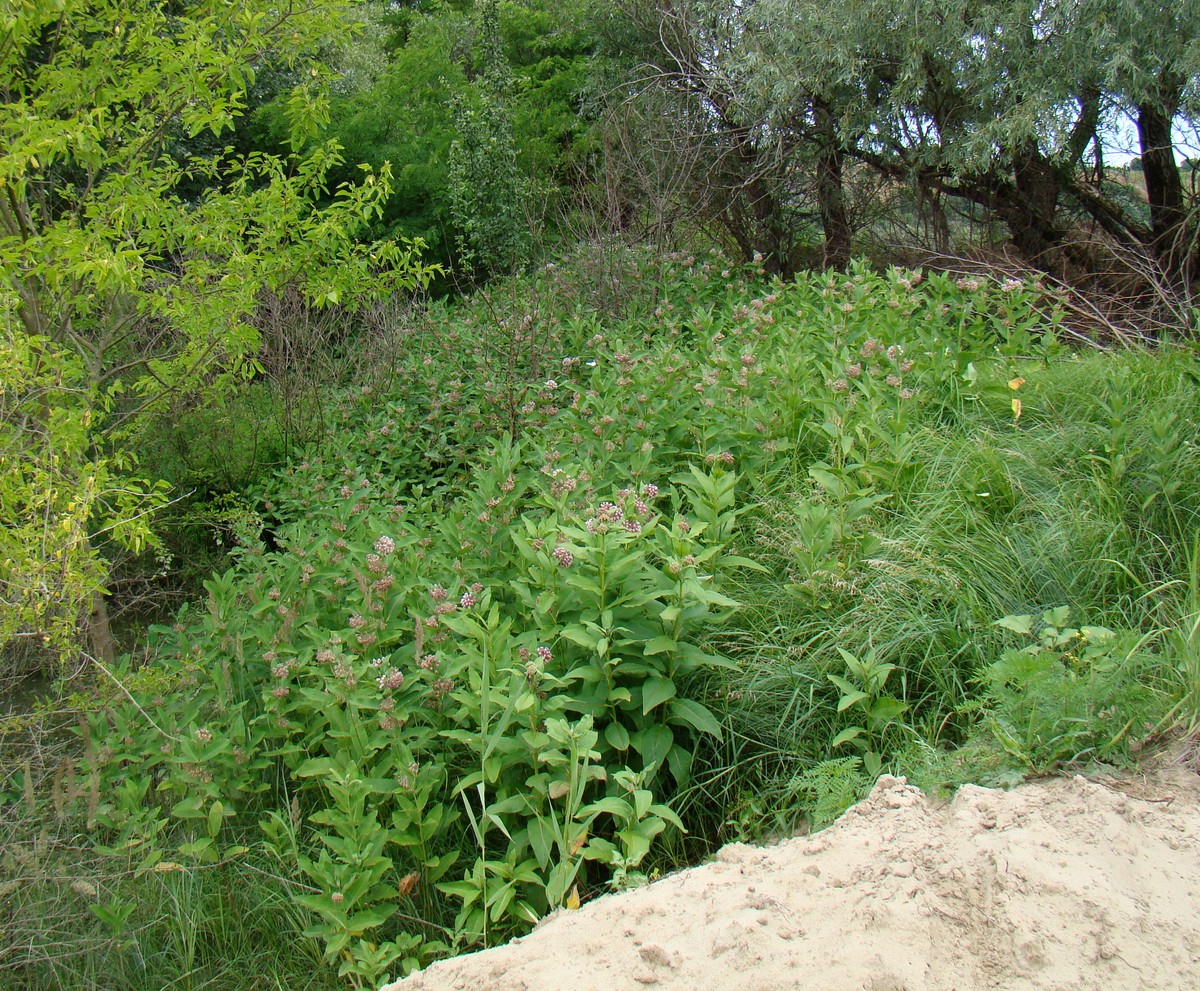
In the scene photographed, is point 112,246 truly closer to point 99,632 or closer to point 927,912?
point 99,632

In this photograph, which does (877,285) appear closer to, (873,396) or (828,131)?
(873,396)

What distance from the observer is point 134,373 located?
7.06 m

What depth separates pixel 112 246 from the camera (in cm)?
449

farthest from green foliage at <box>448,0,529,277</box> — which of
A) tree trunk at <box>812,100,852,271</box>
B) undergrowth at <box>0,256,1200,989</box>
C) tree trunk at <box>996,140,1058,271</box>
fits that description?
undergrowth at <box>0,256,1200,989</box>

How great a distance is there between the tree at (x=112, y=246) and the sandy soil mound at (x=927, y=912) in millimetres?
1900

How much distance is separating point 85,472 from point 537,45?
13363mm

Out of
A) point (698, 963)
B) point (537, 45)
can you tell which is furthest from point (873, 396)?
point (537, 45)

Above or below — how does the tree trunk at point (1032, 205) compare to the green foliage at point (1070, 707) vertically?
above

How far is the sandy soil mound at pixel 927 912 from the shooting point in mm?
2035

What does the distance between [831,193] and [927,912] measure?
9.52 metres

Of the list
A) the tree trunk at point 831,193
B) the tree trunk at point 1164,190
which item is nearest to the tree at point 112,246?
the tree trunk at point 831,193

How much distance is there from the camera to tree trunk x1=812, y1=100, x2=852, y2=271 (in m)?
9.88

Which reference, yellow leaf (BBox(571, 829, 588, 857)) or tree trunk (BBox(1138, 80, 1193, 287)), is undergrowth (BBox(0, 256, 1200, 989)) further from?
tree trunk (BBox(1138, 80, 1193, 287))

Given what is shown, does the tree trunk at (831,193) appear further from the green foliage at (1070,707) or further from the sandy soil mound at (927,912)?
the sandy soil mound at (927,912)
